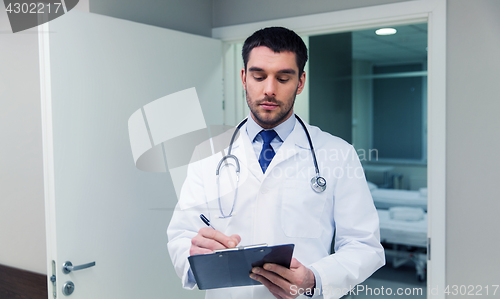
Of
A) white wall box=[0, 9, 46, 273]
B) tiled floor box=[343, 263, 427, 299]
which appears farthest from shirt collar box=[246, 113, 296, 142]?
tiled floor box=[343, 263, 427, 299]

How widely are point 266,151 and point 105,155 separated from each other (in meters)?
0.67

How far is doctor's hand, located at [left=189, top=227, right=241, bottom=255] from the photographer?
1.04 metres

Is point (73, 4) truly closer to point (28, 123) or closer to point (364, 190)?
point (28, 123)

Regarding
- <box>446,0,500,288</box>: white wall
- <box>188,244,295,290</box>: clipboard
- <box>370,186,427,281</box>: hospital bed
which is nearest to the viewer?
<box>188,244,295,290</box>: clipboard

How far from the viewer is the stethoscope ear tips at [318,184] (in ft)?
4.01

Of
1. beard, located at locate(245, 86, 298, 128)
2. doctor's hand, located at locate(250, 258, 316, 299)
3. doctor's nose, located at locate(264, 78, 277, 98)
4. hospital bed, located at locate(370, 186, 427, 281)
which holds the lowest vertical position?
hospital bed, located at locate(370, 186, 427, 281)

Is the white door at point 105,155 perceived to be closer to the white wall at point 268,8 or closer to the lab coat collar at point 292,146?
the white wall at point 268,8

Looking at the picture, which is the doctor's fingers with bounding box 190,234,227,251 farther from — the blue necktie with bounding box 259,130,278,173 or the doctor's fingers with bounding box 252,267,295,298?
the blue necktie with bounding box 259,130,278,173

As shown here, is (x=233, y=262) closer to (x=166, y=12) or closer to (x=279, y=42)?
(x=279, y=42)

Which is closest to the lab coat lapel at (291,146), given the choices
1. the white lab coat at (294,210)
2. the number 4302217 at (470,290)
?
the white lab coat at (294,210)

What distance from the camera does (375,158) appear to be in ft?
18.2

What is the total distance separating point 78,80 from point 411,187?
186 inches

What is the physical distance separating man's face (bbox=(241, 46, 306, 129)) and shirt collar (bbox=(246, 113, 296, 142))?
91mm

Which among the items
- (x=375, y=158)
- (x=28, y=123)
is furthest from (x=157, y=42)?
(x=375, y=158)
